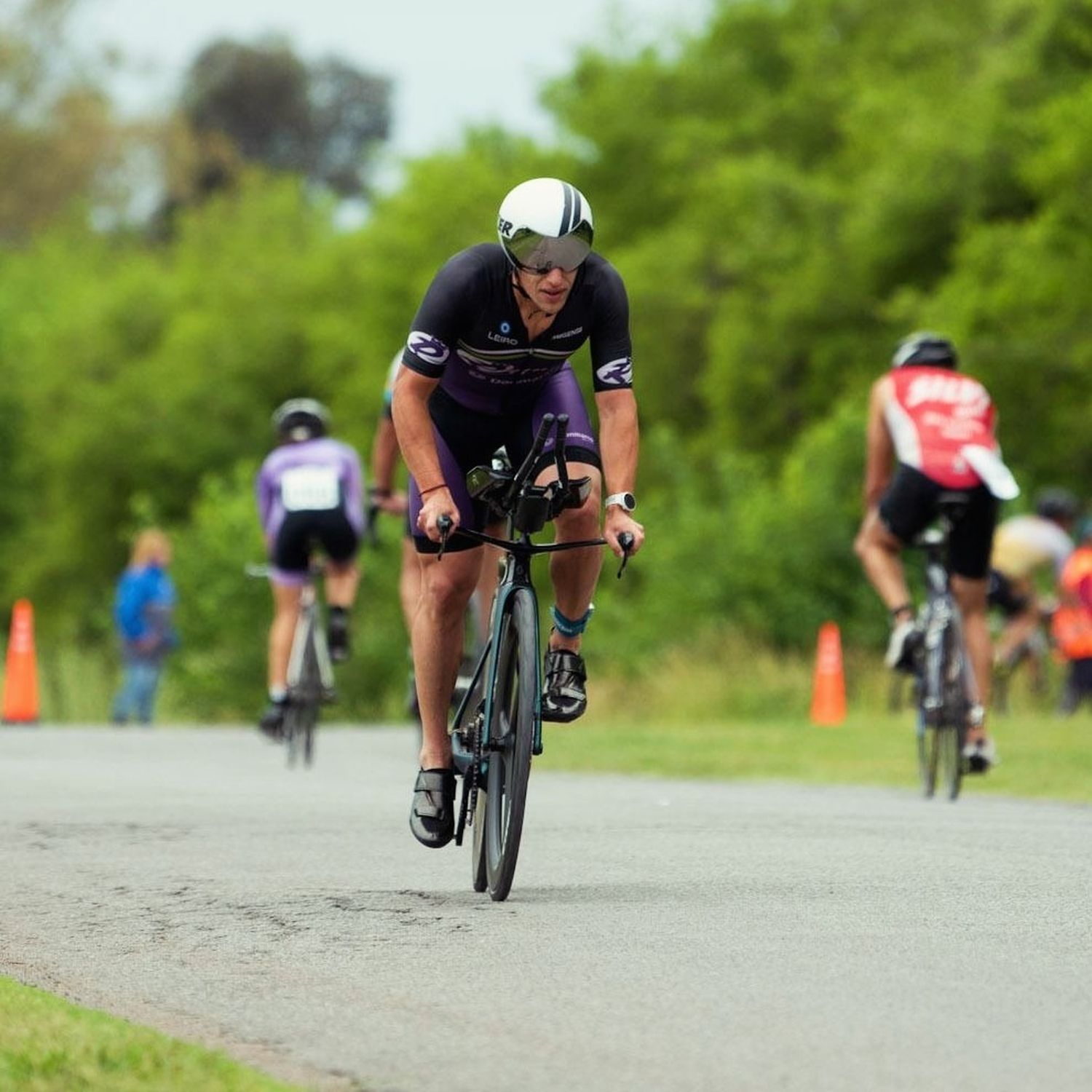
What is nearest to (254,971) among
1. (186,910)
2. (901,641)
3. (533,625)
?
(186,910)

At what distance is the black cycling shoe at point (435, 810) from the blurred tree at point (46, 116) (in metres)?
53.2

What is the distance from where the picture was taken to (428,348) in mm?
7840

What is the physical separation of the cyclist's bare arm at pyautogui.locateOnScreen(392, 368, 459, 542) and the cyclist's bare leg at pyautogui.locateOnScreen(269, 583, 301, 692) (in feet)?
26.1

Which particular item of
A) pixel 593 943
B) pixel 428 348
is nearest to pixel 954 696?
pixel 428 348

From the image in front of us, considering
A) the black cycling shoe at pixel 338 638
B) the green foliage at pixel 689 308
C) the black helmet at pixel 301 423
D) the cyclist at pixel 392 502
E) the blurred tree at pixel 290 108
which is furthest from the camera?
the blurred tree at pixel 290 108

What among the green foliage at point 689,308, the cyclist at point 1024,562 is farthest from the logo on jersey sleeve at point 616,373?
the green foliage at point 689,308

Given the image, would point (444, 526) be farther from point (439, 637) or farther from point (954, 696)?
point (954, 696)

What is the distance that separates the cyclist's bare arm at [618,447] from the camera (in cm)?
771

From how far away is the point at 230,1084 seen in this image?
4.86 meters

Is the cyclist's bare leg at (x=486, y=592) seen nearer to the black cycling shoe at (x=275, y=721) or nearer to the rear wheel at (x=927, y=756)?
the rear wheel at (x=927, y=756)

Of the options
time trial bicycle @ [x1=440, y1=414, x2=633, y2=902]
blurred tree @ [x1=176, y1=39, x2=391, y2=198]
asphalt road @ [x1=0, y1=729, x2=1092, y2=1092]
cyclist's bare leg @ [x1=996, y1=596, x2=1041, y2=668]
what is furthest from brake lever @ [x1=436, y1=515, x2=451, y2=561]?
blurred tree @ [x1=176, y1=39, x2=391, y2=198]

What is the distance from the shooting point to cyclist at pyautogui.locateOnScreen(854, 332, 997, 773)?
40.7 feet

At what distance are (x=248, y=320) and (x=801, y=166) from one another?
705 inches

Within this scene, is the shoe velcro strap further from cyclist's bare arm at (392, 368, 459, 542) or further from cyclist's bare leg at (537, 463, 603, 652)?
cyclist's bare arm at (392, 368, 459, 542)
